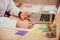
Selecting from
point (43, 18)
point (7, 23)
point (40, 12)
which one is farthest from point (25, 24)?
point (40, 12)

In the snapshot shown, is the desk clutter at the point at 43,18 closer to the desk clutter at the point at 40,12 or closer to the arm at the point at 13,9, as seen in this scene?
the desk clutter at the point at 40,12

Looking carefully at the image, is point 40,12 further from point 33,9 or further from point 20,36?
point 20,36

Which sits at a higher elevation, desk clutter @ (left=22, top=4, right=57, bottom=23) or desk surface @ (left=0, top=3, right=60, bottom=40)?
desk clutter @ (left=22, top=4, right=57, bottom=23)

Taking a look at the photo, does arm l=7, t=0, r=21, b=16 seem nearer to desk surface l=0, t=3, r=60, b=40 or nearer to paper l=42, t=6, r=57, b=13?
paper l=42, t=6, r=57, b=13

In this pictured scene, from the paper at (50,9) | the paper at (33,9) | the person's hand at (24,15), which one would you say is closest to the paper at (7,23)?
the person's hand at (24,15)

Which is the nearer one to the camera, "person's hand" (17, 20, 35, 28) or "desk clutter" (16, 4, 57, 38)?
"desk clutter" (16, 4, 57, 38)

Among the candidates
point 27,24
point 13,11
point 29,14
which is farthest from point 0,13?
point 27,24

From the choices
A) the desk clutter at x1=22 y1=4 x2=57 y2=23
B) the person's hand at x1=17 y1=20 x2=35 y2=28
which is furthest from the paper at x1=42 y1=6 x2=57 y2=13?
the person's hand at x1=17 y1=20 x2=35 y2=28

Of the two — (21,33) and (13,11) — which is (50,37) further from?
(13,11)

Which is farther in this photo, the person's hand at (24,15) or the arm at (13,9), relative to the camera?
the arm at (13,9)

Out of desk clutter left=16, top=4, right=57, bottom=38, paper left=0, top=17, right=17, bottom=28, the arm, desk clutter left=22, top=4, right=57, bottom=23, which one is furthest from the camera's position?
the arm

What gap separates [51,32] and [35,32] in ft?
0.60

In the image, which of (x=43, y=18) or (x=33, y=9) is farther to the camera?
(x=33, y=9)

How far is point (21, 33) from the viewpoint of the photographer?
162 centimetres
